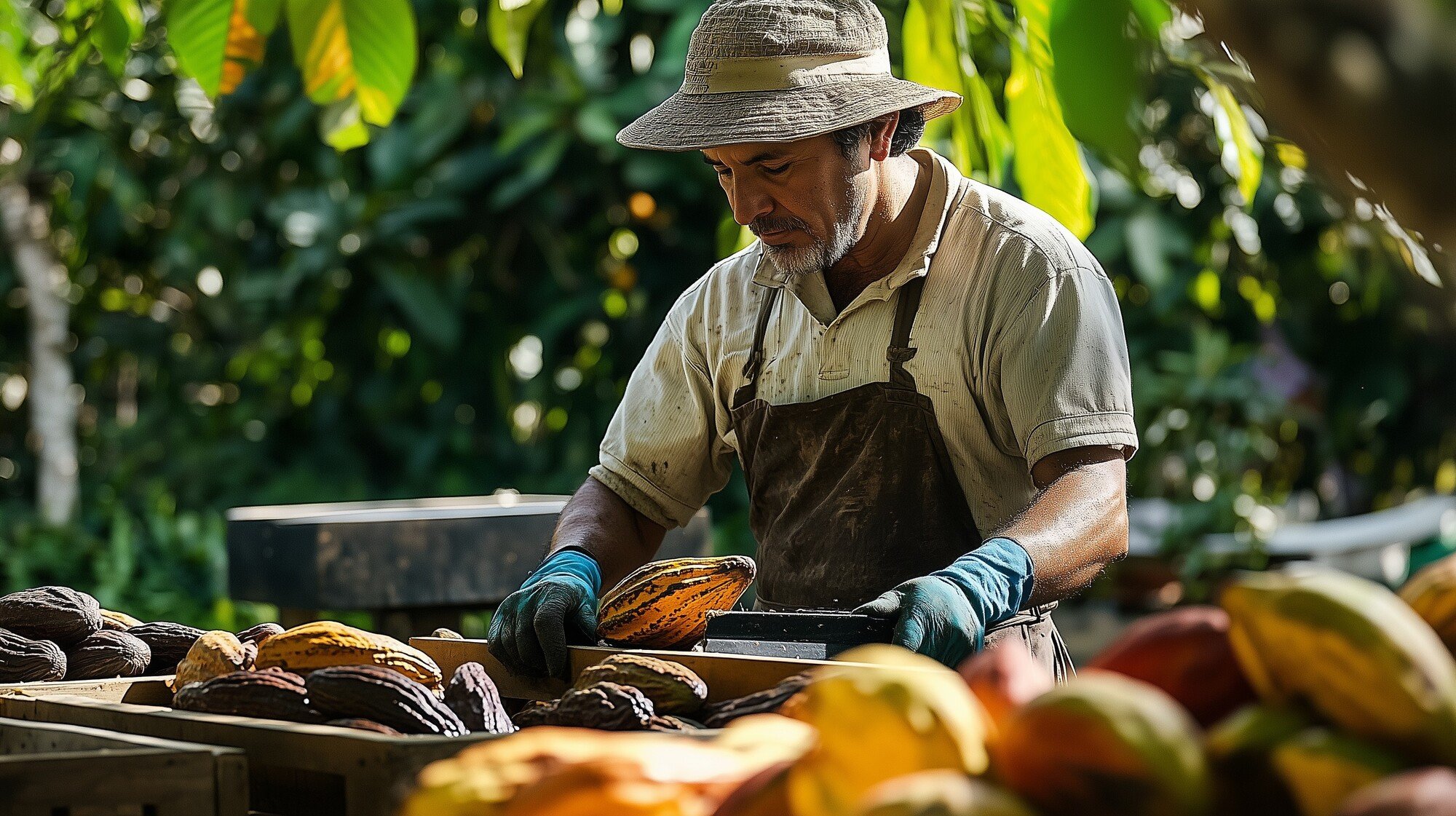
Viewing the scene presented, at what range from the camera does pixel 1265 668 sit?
785mm

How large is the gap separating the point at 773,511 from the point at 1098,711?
6.32ft

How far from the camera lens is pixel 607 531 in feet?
8.73

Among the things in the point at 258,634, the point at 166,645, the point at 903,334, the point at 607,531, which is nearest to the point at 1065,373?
the point at 903,334

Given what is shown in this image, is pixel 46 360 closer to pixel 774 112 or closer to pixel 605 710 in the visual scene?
pixel 774 112

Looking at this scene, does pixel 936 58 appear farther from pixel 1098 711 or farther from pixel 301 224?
pixel 301 224

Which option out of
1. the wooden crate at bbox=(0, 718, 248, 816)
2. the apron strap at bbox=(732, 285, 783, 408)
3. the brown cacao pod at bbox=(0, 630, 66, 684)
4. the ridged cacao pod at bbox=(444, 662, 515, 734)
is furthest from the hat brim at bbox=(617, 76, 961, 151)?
the wooden crate at bbox=(0, 718, 248, 816)

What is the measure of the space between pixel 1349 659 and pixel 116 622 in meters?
1.83

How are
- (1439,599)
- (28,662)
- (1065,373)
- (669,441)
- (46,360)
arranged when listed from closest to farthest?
(1439,599)
(28,662)
(1065,373)
(669,441)
(46,360)

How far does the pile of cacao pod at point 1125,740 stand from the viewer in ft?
2.28

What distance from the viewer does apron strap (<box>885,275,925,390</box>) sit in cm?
241

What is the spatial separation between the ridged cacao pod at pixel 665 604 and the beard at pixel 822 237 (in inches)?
26.7

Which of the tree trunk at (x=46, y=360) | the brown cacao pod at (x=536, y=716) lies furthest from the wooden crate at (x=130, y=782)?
the tree trunk at (x=46, y=360)

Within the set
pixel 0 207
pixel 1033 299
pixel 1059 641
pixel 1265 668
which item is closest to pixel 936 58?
pixel 1033 299

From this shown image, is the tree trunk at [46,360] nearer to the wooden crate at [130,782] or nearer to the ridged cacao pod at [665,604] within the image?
the ridged cacao pod at [665,604]
